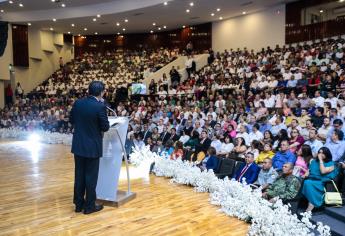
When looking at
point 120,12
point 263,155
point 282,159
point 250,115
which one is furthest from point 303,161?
point 120,12

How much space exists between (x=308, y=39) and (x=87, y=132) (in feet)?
40.5

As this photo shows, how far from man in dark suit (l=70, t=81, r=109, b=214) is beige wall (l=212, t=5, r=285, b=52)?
1310 centimetres

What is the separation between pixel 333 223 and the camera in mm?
3664

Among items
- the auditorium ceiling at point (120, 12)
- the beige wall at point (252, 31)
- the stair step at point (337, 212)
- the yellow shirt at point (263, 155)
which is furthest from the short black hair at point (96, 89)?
the beige wall at point (252, 31)

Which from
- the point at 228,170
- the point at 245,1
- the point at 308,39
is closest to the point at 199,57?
the point at 245,1

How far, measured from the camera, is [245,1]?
570 inches

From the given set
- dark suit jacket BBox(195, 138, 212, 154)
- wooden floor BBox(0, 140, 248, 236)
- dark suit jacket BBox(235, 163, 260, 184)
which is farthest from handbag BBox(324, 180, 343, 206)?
dark suit jacket BBox(195, 138, 212, 154)

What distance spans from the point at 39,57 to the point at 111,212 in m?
17.9

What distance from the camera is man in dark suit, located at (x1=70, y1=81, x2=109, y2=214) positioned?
3.82 metres

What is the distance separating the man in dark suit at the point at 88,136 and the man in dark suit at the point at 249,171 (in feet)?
7.07

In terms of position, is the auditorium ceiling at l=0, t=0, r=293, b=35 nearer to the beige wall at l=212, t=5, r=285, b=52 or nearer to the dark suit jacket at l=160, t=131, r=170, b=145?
the beige wall at l=212, t=5, r=285, b=52

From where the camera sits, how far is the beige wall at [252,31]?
15.7 metres

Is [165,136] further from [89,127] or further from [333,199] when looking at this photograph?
[333,199]

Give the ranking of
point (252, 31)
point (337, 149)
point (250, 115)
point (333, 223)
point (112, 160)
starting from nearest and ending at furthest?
1. point (333, 223)
2. point (112, 160)
3. point (337, 149)
4. point (250, 115)
5. point (252, 31)
